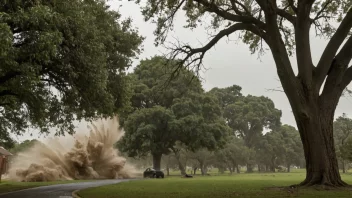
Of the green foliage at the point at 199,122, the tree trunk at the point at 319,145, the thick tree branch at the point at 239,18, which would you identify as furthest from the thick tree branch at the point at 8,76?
the green foliage at the point at 199,122

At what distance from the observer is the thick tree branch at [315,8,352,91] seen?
17219 millimetres

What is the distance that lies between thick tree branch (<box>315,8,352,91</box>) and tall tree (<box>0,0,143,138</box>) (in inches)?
415

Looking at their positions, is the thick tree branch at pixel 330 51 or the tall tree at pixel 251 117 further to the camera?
the tall tree at pixel 251 117

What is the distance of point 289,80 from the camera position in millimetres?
17172

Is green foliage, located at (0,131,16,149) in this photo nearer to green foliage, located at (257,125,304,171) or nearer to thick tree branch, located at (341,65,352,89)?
thick tree branch, located at (341,65,352,89)

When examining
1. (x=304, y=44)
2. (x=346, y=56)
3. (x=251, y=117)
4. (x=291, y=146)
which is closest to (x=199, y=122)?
(x=304, y=44)

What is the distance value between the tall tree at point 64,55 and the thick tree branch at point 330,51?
10529 mm

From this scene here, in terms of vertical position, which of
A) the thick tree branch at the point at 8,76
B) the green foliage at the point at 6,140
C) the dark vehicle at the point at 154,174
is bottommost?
the dark vehicle at the point at 154,174

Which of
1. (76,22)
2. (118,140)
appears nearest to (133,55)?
(76,22)

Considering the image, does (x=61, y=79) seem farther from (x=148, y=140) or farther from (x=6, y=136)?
(x=148, y=140)

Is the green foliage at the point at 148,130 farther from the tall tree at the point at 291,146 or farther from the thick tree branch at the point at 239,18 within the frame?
the tall tree at the point at 291,146

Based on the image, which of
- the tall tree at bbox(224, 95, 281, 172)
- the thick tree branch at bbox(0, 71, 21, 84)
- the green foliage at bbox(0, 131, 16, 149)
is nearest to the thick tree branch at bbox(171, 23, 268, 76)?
the thick tree branch at bbox(0, 71, 21, 84)

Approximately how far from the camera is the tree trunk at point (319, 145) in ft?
53.6

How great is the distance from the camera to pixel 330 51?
682 inches
